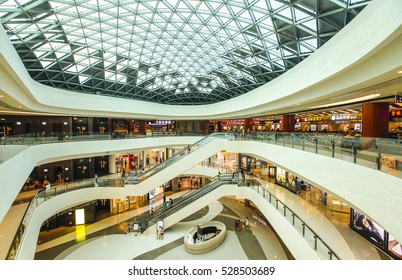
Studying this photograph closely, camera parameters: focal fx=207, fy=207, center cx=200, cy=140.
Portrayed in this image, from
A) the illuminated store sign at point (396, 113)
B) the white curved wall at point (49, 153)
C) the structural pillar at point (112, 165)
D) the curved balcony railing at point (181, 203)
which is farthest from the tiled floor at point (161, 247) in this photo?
the illuminated store sign at point (396, 113)

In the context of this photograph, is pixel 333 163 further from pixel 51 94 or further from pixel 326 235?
pixel 51 94

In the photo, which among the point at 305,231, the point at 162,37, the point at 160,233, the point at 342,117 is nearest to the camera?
the point at 305,231

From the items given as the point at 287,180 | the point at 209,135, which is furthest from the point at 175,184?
the point at 287,180

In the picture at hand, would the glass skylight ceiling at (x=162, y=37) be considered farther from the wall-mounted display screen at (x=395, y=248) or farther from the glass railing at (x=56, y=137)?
the wall-mounted display screen at (x=395, y=248)

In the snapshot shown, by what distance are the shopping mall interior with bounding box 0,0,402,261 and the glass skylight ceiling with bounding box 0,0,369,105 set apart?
0.14 meters

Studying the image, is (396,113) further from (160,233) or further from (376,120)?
(160,233)

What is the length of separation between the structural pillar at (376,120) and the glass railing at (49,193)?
18.9 metres

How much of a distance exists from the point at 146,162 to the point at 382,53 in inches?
1476

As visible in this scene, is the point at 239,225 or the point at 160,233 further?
the point at 239,225

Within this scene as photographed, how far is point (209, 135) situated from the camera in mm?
23797

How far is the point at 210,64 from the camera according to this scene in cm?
3000

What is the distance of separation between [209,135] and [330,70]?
1487 cm

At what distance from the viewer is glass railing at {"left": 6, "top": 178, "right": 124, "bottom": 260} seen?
9288 millimetres

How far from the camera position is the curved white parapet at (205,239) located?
17703 millimetres
